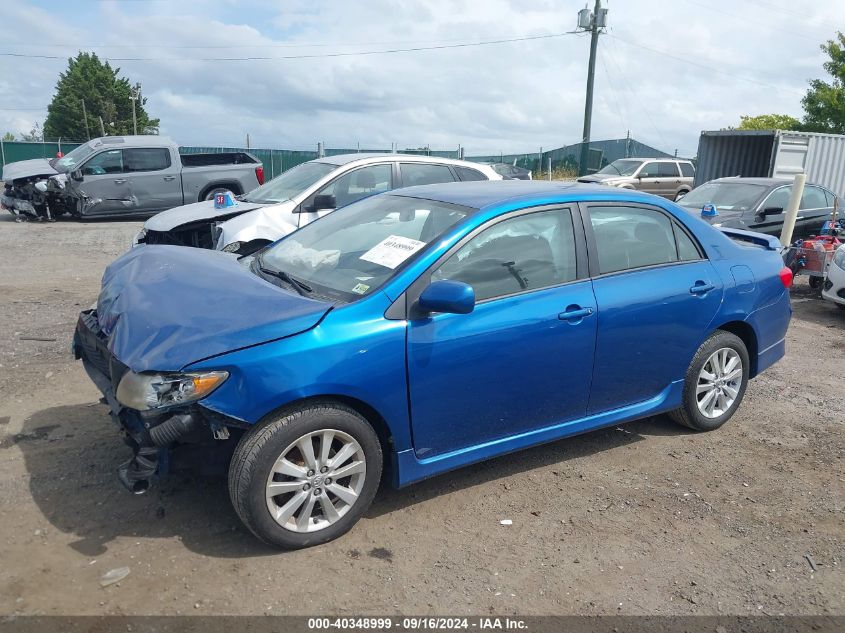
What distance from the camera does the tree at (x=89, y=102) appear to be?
2436 inches

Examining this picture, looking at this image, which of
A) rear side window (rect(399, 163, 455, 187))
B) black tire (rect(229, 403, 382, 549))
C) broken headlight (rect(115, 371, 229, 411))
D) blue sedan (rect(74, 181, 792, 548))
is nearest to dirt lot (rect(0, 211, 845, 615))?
black tire (rect(229, 403, 382, 549))

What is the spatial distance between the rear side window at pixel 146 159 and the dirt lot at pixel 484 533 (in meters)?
11.3

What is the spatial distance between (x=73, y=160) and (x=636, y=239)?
14.2 meters

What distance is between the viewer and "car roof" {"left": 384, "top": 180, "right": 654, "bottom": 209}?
4.17 meters

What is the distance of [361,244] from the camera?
4.19 metres

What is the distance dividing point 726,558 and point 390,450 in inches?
68.1

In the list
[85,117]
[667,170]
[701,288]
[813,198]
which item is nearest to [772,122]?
[667,170]

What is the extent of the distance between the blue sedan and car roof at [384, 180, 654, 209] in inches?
0.8

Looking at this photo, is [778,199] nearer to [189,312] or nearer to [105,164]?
[189,312]

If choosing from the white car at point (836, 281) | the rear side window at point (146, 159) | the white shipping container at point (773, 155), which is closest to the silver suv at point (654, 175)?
the white shipping container at point (773, 155)

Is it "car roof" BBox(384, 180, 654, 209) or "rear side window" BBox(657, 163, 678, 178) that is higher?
"car roof" BBox(384, 180, 654, 209)

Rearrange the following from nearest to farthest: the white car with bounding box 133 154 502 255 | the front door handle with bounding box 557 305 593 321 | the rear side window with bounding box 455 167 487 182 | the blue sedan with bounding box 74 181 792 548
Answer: the blue sedan with bounding box 74 181 792 548 < the front door handle with bounding box 557 305 593 321 < the white car with bounding box 133 154 502 255 < the rear side window with bounding box 455 167 487 182

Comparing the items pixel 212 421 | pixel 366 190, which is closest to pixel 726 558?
pixel 212 421

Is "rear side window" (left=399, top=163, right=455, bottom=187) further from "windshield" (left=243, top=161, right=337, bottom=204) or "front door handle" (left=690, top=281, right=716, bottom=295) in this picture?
"front door handle" (left=690, top=281, right=716, bottom=295)
